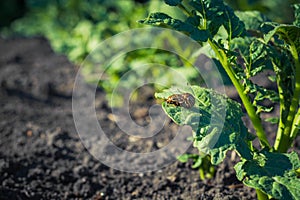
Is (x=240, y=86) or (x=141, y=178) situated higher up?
(x=240, y=86)

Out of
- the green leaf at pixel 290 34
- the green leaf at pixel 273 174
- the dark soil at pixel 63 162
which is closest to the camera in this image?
the green leaf at pixel 273 174

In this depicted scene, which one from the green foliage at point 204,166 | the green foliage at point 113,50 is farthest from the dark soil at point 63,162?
the green foliage at point 113,50

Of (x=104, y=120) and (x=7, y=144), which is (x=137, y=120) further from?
(x=7, y=144)

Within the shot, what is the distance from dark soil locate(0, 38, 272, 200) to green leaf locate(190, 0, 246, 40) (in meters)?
0.81

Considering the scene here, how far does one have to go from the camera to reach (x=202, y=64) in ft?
12.2

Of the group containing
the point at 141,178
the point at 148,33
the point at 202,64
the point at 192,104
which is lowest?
the point at 141,178

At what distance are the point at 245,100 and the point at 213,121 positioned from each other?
0.76 ft

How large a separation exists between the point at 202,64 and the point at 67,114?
1.11 m

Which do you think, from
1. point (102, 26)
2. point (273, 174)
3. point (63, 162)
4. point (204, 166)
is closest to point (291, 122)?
point (273, 174)

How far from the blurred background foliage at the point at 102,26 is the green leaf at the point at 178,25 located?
1.24 m

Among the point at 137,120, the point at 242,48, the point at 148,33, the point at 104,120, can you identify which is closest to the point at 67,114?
the point at 104,120

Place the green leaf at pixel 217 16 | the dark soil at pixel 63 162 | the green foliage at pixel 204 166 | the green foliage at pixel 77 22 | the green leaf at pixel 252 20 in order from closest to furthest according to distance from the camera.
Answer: the green leaf at pixel 217 16
the green leaf at pixel 252 20
the green foliage at pixel 204 166
the dark soil at pixel 63 162
the green foliage at pixel 77 22

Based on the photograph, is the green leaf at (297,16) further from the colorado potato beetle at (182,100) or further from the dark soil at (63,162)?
the dark soil at (63,162)

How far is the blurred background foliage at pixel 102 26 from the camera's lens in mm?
3736
